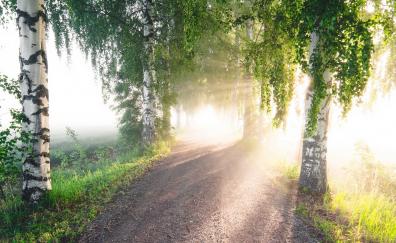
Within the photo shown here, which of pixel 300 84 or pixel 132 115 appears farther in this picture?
pixel 132 115

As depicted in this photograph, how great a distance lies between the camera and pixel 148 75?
1095 cm

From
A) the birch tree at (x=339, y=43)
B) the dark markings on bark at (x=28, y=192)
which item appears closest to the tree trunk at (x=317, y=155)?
the birch tree at (x=339, y=43)

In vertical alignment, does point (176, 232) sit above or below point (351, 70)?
below

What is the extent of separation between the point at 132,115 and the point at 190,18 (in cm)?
1034

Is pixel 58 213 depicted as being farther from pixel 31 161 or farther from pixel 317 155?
pixel 317 155

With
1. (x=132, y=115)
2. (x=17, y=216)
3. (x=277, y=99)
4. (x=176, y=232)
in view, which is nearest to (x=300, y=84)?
(x=277, y=99)

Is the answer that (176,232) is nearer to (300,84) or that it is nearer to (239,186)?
(239,186)

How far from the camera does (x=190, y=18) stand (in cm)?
505

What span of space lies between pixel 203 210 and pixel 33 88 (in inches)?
Result: 174

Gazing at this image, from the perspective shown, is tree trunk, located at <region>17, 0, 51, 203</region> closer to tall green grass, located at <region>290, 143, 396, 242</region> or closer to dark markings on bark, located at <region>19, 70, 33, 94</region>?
dark markings on bark, located at <region>19, 70, 33, 94</region>

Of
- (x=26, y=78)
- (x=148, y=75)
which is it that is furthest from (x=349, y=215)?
(x=148, y=75)

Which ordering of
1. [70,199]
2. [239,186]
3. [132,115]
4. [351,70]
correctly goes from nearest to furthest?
[351,70]
[70,199]
[239,186]
[132,115]

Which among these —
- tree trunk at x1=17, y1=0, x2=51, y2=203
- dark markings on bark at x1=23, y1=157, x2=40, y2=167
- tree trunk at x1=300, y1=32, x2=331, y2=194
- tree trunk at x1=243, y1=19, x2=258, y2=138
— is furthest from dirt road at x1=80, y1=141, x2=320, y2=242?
tree trunk at x1=243, y1=19, x2=258, y2=138

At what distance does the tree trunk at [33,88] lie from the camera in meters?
5.20
